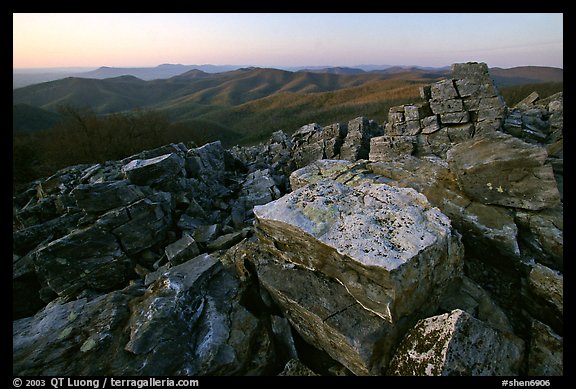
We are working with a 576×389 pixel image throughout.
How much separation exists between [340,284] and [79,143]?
3408cm

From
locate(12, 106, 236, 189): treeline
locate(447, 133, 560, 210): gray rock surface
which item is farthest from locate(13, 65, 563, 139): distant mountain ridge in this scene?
locate(447, 133, 560, 210): gray rock surface

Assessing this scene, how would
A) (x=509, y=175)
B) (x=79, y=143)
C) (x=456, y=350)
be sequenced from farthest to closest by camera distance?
(x=79, y=143) → (x=509, y=175) → (x=456, y=350)

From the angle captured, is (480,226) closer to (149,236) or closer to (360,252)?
(360,252)

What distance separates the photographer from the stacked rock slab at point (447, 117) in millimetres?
16531

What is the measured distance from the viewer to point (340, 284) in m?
5.70

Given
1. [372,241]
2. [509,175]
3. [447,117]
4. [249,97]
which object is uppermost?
[509,175]

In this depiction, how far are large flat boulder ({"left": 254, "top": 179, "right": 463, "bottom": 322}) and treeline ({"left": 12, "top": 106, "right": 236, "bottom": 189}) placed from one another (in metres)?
25.1

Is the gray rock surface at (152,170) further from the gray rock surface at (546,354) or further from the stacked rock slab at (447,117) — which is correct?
the gray rock surface at (546,354)

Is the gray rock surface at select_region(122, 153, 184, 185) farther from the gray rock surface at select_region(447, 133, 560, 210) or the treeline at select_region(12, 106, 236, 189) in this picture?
the treeline at select_region(12, 106, 236, 189)

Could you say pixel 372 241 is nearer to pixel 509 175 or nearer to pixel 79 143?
pixel 509 175

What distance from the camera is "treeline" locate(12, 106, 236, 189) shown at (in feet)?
80.0

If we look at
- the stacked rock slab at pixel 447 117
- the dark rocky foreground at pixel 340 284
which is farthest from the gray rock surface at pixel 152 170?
the stacked rock slab at pixel 447 117

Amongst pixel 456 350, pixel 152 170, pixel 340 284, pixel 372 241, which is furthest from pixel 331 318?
pixel 152 170

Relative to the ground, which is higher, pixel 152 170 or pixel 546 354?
pixel 152 170
